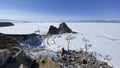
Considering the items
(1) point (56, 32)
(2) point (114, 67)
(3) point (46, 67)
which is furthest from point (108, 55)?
(1) point (56, 32)

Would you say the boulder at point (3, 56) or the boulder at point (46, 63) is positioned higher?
the boulder at point (3, 56)

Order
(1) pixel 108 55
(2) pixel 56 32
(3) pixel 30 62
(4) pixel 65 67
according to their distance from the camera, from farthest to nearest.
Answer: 1. (2) pixel 56 32
2. (1) pixel 108 55
3. (4) pixel 65 67
4. (3) pixel 30 62

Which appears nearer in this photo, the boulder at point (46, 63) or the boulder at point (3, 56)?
the boulder at point (3, 56)

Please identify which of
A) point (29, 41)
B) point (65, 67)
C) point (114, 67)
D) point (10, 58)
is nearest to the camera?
point (10, 58)

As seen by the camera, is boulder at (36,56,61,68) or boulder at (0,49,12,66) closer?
boulder at (0,49,12,66)

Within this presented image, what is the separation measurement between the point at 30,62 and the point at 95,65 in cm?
1558

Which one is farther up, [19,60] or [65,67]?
[19,60]

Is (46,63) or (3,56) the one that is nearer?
(3,56)

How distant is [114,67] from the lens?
36250mm

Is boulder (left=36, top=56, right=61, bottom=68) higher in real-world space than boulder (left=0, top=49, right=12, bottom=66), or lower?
lower

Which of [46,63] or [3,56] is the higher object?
[3,56]

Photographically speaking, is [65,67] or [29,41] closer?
[65,67]

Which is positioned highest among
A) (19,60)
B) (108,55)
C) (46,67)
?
(19,60)

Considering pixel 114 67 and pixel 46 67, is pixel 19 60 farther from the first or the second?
pixel 114 67
